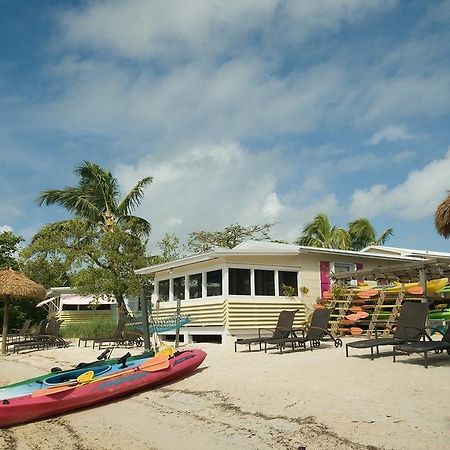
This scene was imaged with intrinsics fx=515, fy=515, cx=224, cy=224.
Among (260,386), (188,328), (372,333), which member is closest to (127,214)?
(188,328)

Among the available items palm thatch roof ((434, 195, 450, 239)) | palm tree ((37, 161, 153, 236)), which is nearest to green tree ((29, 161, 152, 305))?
palm tree ((37, 161, 153, 236))

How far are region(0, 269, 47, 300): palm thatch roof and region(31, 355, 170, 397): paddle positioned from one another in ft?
32.7

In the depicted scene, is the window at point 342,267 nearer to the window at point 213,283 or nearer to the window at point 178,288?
the window at point 213,283

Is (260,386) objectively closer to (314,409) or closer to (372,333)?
(314,409)

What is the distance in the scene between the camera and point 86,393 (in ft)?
27.5

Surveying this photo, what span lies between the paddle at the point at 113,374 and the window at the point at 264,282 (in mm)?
8353

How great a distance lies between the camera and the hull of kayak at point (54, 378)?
8.27 metres

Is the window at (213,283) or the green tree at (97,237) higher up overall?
the green tree at (97,237)

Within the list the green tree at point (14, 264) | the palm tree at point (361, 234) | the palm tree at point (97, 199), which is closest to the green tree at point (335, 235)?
the palm tree at point (361, 234)

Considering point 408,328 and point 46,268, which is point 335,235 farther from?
point 408,328

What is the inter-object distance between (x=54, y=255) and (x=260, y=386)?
67.5ft

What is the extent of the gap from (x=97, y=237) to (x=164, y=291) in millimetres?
6052

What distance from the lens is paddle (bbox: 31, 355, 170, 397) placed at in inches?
322

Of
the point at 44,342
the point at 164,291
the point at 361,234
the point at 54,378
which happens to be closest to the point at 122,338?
the point at 44,342
